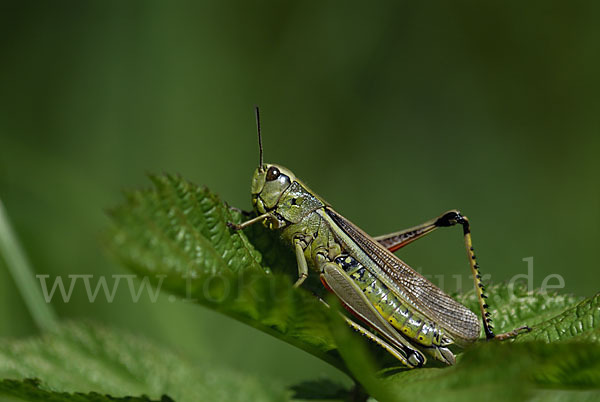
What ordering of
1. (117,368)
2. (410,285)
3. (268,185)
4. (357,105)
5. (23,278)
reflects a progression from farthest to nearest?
1. (357,105)
2. (23,278)
3. (268,185)
4. (410,285)
5. (117,368)

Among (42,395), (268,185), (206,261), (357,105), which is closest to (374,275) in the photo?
(268,185)

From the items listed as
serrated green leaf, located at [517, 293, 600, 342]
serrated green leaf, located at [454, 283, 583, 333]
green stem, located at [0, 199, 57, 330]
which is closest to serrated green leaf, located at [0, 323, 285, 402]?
green stem, located at [0, 199, 57, 330]

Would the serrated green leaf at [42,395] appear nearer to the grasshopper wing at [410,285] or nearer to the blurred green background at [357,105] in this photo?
the grasshopper wing at [410,285]

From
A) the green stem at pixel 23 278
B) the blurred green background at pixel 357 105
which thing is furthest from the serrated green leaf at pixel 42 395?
the blurred green background at pixel 357 105

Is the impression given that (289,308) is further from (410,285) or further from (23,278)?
(23,278)

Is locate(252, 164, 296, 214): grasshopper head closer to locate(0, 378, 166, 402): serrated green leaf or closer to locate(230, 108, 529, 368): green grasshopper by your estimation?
locate(230, 108, 529, 368): green grasshopper
